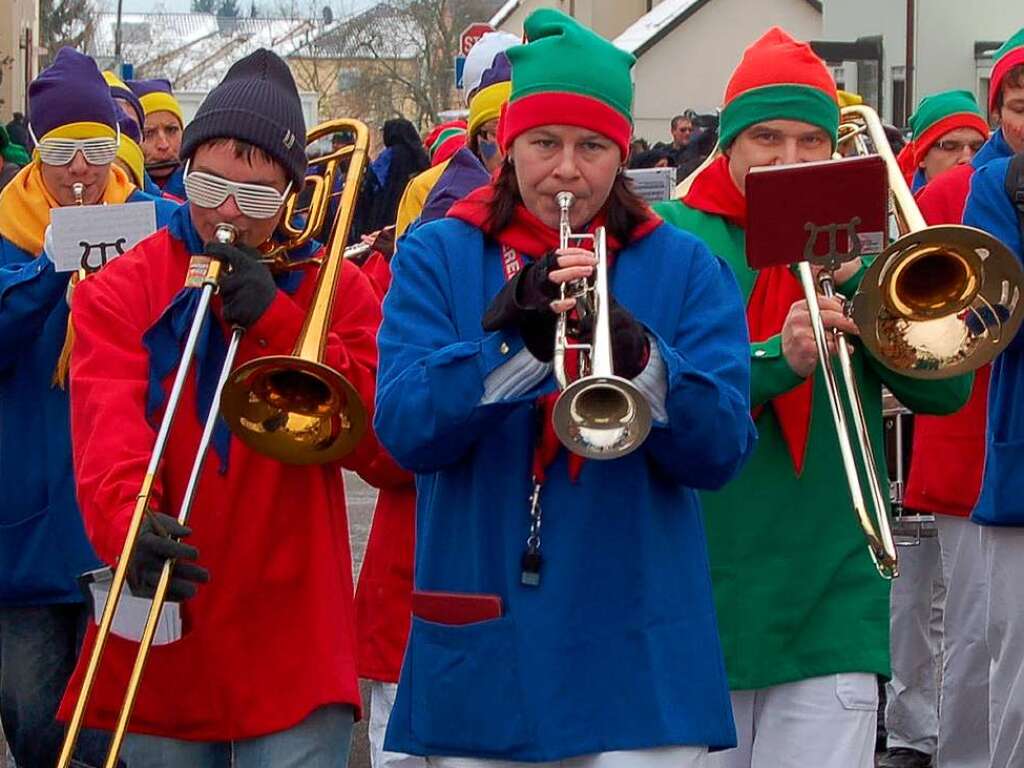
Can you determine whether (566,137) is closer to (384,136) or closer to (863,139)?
(863,139)

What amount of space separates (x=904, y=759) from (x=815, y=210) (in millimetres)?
3206

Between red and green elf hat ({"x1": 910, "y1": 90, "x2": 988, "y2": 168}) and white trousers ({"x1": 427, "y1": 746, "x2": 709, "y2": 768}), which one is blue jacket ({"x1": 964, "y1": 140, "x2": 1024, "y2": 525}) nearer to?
white trousers ({"x1": 427, "y1": 746, "x2": 709, "y2": 768})

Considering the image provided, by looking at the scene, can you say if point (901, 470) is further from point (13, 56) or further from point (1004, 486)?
point (13, 56)

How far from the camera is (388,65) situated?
6178 cm

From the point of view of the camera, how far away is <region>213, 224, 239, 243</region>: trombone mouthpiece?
417 centimetres

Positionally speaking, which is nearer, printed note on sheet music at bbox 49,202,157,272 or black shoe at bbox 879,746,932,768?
printed note on sheet music at bbox 49,202,157,272

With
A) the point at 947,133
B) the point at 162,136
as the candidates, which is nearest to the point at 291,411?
the point at 947,133

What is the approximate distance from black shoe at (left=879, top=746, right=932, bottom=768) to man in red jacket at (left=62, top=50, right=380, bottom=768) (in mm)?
3164

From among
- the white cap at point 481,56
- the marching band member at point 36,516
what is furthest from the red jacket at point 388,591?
the white cap at point 481,56

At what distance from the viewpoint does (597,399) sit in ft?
11.2

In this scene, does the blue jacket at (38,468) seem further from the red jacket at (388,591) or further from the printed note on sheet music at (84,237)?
the red jacket at (388,591)

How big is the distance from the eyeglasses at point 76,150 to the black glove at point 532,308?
2656mm

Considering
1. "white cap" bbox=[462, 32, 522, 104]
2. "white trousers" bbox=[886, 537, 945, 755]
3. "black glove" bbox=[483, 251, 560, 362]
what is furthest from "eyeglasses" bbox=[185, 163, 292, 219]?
"white cap" bbox=[462, 32, 522, 104]

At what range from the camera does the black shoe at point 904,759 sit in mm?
6938
